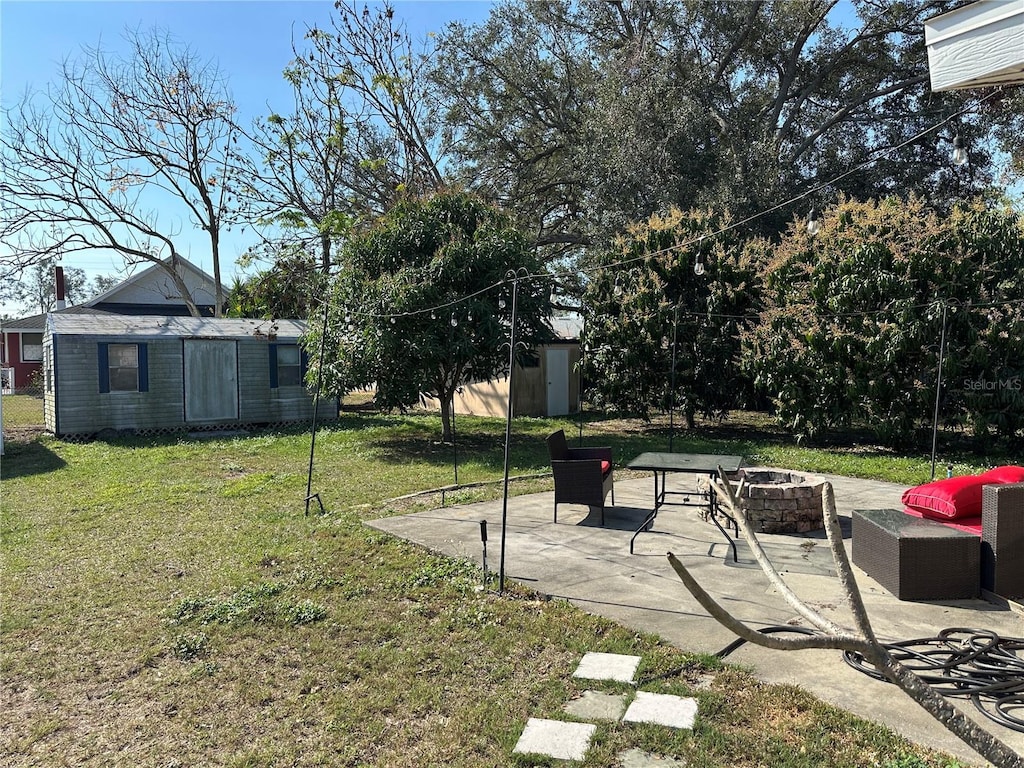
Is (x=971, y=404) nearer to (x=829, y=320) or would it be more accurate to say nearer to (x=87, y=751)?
(x=829, y=320)

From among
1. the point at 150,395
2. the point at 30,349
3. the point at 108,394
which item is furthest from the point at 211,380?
the point at 30,349

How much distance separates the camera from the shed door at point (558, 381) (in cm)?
1734

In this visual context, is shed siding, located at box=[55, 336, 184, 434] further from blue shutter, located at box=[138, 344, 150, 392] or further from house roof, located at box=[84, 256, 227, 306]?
house roof, located at box=[84, 256, 227, 306]

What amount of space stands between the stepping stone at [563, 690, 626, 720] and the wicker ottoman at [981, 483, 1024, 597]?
276 centimetres

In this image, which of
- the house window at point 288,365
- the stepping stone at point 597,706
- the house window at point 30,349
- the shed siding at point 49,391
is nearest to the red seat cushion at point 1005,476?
the stepping stone at point 597,706

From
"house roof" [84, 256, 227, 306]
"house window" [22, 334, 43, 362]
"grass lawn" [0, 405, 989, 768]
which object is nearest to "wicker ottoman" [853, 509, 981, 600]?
"grass lawn" [0, 405, 989, 768]

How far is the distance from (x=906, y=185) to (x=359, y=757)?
17.8 m

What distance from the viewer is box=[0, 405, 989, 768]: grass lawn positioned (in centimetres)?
299

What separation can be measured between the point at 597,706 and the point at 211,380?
1350cm

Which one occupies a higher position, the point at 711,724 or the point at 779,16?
the point at 779,16

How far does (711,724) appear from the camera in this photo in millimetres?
3043

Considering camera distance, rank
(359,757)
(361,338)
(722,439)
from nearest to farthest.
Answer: (359,757) < (361,338) < (722,439)

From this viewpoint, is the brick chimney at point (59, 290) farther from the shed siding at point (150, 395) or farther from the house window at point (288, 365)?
the house window at point (288, 365)

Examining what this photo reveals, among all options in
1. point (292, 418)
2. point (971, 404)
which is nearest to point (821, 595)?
point (971, 404)
